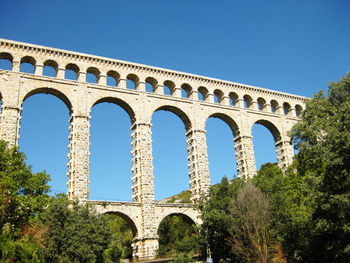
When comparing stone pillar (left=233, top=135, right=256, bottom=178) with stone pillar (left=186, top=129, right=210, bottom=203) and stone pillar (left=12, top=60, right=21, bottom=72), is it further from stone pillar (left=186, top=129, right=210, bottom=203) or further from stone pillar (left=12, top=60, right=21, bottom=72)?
stone pillar (left=12, top=60, right=21, bottom=72)

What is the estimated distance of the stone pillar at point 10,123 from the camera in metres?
30.2

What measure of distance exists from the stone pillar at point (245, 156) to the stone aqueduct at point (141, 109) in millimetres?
103

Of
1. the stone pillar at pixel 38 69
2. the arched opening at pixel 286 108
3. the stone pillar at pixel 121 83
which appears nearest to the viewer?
the stone pillar at pixel 38 69

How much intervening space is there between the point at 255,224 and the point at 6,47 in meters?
24.9

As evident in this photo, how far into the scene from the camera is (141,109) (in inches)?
1439

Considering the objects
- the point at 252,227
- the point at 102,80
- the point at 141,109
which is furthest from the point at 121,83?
the point at 252,227

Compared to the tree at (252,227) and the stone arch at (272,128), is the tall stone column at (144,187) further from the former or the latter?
the stone arch at (272,128)

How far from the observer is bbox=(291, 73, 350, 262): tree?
67.7 ft

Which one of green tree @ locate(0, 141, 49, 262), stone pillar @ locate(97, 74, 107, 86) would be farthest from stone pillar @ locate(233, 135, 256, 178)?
green tree @ locate(0, 141, 49, 262)

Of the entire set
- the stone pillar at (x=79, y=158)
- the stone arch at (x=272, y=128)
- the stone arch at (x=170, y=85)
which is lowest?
the stone pillar at (x=79, y=158)

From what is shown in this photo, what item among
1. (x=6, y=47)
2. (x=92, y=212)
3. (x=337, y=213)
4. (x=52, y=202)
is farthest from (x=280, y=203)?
(x=6, y=47)

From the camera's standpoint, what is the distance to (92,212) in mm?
26328

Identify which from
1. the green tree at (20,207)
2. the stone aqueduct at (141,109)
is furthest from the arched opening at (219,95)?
the green tree at (20,207)

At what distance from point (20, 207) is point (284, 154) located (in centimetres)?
2912
